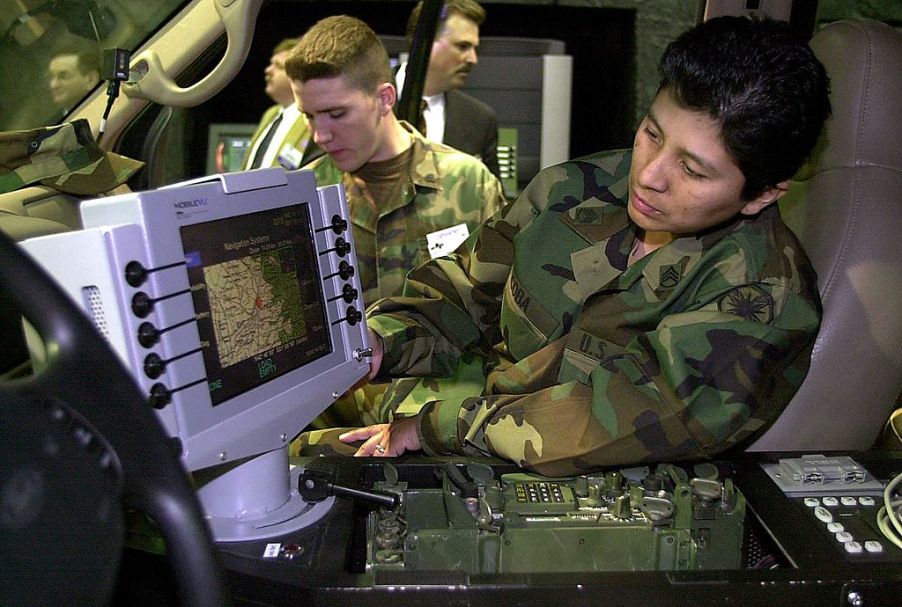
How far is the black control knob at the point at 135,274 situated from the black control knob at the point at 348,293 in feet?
1.09

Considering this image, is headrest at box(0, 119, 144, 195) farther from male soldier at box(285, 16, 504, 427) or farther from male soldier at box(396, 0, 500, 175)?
male soldier at box(396, 0, 500, 175)

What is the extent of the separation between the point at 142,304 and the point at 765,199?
3.11ft

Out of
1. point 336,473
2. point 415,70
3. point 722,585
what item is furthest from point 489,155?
point 722,585

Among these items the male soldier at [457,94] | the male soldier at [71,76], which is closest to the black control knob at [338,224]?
the male soldier at [71,76]

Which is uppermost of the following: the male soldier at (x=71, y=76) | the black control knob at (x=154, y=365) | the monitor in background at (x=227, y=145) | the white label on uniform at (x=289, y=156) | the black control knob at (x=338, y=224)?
the male soldier at (x=71, y=76)

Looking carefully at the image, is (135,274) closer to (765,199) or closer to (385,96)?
(765,199)

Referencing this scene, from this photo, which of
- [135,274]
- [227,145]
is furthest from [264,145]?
[135,274]

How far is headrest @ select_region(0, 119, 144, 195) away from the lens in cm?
143

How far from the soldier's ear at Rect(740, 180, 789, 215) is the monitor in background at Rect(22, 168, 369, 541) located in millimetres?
634

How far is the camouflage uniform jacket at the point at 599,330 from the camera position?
125 centimetres

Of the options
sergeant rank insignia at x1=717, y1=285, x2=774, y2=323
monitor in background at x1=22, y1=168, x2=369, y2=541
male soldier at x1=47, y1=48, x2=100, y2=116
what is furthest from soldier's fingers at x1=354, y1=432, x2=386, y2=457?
male soldier at x1=47, y1=48, x2=100, y2=116

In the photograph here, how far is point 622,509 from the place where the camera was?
3.80ft

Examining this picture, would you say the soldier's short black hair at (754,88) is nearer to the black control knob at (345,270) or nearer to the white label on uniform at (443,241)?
the black control knob at (345,270)

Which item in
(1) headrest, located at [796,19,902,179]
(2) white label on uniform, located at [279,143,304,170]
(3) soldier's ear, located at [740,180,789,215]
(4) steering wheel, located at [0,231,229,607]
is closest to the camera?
(4) steering wheel, located at [0,231,229,607]
